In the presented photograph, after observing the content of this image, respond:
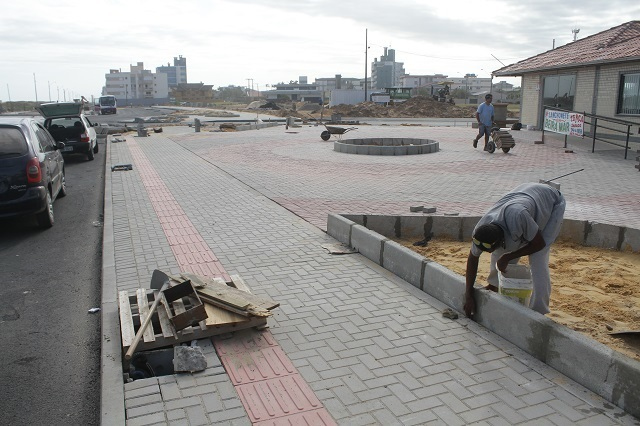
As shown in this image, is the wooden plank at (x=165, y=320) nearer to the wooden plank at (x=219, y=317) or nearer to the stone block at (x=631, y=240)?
the wooden plank at (x=219, y=317)

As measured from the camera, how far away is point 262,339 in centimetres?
479

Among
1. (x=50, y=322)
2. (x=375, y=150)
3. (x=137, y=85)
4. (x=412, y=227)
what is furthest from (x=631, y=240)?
(x=137, y=85)

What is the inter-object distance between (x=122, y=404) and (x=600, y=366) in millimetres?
3358

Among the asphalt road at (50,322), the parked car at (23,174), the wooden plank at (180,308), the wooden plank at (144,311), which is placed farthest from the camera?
the parked car at (23,174)

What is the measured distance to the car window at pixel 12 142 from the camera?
841 centimetres

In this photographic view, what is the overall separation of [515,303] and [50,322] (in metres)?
4.40

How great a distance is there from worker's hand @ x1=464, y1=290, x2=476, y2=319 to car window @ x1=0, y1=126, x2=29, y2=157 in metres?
7.09

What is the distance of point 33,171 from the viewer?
332 inches

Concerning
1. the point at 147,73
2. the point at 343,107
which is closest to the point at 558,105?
the point at 343,107

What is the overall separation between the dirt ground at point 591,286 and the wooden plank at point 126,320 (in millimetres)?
3686

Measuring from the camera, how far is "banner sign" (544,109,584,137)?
19.2 m

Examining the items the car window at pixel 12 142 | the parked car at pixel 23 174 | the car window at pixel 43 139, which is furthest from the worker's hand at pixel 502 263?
the car window at pixel 43 139

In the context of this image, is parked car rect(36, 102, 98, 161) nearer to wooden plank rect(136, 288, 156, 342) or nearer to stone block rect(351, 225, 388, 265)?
stone block rect(351, 225, 388, 265)

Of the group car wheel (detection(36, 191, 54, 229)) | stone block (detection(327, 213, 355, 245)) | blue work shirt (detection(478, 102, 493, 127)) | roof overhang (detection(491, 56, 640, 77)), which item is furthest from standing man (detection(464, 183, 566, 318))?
roof overhang (detection(491, 56, 640, 77))
